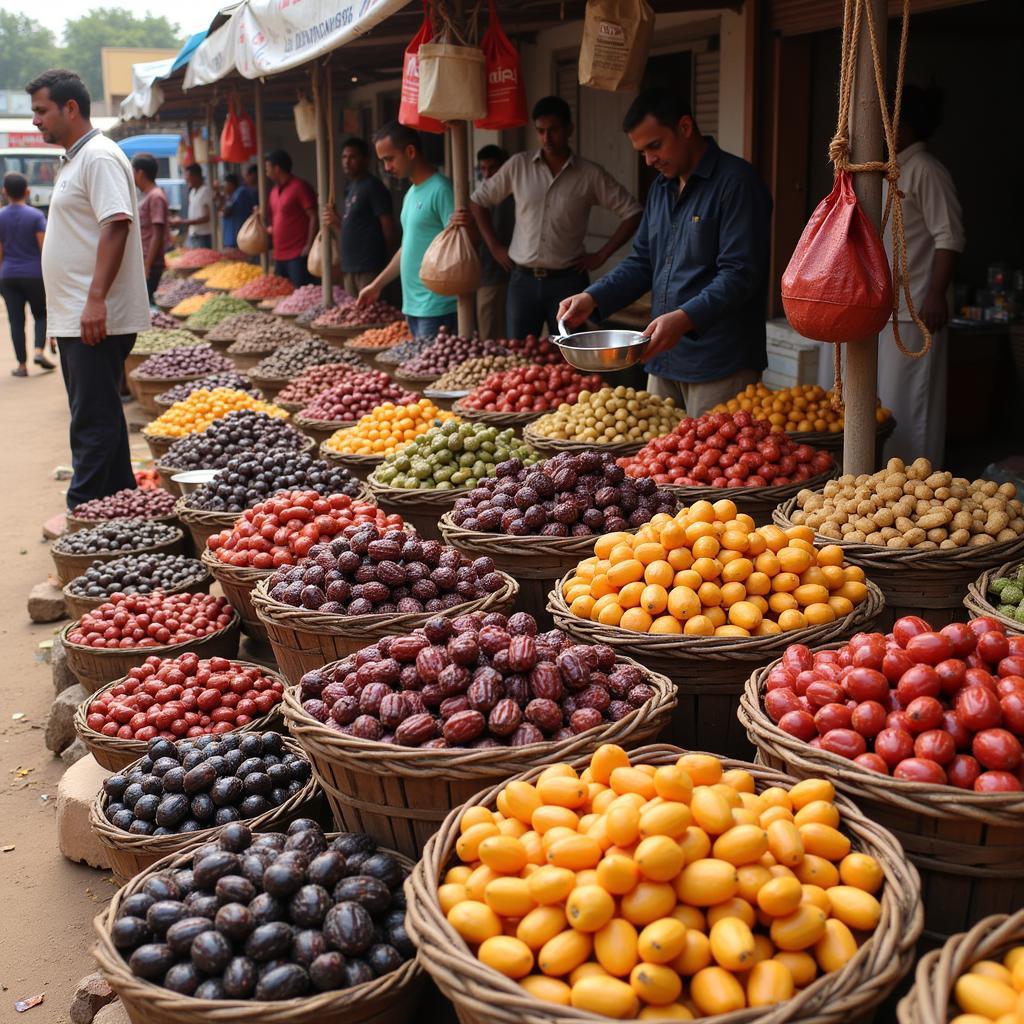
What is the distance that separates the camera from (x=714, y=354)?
16.4 ft

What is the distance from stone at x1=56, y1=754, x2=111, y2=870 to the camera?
357 centimetres

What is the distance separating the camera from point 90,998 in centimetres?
277

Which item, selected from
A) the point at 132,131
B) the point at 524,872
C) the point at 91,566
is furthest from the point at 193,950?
the point at 132,131

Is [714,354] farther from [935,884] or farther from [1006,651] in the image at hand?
[935,884]

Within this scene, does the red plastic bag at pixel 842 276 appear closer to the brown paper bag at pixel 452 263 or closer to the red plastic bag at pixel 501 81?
the red plastic bag at pixel 501 81

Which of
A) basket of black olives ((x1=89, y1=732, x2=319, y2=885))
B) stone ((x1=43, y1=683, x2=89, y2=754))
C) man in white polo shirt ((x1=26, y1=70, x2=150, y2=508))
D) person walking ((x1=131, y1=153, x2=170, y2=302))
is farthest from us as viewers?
person walking ((x1=131, y1=153, x2=170, y2=302))

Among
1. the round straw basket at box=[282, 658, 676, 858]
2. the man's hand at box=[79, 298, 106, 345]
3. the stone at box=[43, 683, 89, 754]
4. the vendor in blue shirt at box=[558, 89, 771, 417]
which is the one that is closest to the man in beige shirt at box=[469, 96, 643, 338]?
the vendor in blue shirt at box=[558, 89, 771, 417]

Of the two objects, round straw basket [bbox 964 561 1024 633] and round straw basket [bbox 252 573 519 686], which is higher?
round straw basket [bbox 964 561 1024 633]

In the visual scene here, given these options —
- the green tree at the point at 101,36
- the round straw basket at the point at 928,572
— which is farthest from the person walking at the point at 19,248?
the green tree at the point at 101,36

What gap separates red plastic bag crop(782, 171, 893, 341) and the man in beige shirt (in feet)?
12.8

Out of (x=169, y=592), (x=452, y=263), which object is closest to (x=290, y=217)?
(x=452, y=263)

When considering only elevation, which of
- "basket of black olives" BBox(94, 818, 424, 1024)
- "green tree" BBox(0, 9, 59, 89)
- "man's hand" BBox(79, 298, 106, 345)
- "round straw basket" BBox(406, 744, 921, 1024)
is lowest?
"basket of black olives" BBox(94, 818, 424, 1024)

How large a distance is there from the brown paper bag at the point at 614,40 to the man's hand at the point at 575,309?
4.52 feet

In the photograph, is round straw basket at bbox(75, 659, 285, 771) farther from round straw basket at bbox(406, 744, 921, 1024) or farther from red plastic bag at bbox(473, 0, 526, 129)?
red plastic bag at bbox(473, 0, 526, 129)
